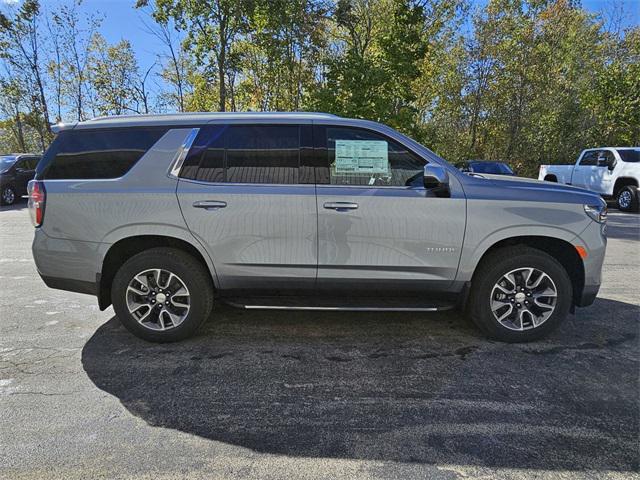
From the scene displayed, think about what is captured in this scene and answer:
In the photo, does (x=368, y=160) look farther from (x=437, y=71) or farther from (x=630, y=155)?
(x=437, y=71)

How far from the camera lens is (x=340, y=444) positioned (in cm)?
239

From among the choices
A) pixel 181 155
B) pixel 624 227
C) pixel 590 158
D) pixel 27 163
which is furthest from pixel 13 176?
pixel 590 158

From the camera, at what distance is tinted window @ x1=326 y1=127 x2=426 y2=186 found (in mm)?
3582

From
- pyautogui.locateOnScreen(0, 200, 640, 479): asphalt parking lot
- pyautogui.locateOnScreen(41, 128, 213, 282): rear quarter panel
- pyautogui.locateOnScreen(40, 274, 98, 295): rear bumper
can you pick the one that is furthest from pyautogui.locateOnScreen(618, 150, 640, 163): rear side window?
pyautogui.locateOnScreen(40, 274, 98, 295): rear bumper

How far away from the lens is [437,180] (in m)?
3.33

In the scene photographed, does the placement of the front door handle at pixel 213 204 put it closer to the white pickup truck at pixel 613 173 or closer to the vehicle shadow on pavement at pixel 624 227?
the vehicle shadow on pavement at pixel 624 227

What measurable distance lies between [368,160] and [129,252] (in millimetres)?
2369

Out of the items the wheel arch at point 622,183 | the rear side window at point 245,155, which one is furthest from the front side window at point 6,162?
the wheel arch at point 622,183

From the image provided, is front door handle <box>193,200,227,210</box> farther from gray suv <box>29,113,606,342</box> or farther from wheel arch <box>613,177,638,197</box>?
wheel arch <box>613,177,638,197</box>

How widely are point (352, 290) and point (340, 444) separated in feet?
4.88

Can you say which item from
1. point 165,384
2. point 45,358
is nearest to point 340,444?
point 165,384

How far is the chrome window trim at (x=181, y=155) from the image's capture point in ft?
11.6

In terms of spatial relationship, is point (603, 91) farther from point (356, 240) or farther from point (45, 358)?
point (45, 358)

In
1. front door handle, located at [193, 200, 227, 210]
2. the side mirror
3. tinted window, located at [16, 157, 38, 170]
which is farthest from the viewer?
tinted window, located at [16, 157, 38, 170]
